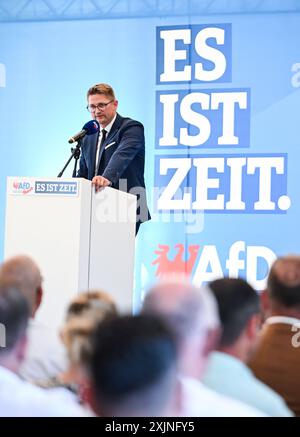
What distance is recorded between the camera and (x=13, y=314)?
1.38 meters

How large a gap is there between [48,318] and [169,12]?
3.43 metres

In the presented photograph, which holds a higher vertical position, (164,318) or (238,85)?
(238,85)

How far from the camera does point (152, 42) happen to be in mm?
5305

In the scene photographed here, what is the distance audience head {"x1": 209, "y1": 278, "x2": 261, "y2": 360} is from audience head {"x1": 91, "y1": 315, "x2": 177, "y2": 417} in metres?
0.36

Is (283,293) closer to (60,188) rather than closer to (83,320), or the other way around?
(83,320)

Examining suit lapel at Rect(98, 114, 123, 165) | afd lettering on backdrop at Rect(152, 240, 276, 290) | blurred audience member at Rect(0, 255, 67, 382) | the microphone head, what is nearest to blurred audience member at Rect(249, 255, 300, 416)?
blurred audience member at Rect(0, 255, 67, 382)

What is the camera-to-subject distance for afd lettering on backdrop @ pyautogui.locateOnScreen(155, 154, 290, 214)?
16.7 ft

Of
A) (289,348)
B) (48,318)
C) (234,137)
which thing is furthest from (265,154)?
(289,348)

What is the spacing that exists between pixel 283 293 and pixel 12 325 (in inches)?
28.6

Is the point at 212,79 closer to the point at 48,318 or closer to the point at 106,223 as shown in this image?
the point at 106,223

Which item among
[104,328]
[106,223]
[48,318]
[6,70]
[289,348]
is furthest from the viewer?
[6,70]

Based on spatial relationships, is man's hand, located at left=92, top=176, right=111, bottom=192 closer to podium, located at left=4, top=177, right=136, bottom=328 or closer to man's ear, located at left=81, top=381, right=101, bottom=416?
podium, located at left=4, top=177, right=136, bottom=328

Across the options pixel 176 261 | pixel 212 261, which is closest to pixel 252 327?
pixel 212 261

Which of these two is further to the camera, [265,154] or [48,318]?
[265,154]
